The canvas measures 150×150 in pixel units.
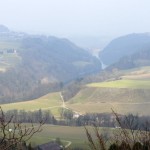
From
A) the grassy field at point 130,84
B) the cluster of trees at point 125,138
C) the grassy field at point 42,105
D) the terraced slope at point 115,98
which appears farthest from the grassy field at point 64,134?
the cluster of trees at point 125,138

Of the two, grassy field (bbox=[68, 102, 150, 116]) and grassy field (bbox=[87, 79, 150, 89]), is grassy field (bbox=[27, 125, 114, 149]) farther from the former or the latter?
grassy field (bbox=[87, 79, 150, 89])

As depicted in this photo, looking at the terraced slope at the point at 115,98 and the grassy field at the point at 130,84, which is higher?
the grassy field at the point at 130,84

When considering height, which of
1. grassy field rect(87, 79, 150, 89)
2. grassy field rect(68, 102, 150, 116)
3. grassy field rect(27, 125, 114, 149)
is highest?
grassy field rect(87, 79, 150, 89)

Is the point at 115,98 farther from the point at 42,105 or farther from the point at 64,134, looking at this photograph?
the point at 64,134

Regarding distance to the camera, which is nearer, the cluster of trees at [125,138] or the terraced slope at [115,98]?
the cluster of trees at [125,138]

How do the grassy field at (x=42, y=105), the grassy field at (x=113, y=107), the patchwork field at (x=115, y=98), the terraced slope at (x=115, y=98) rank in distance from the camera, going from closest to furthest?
the grassy field at (x=113, y=107)
the patchwork field at (x=115, y=98)
the terraced slope at (x=115, y=98)
the grassy field at (x=42, y=105)

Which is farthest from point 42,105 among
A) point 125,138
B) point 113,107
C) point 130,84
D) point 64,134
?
point 125,138

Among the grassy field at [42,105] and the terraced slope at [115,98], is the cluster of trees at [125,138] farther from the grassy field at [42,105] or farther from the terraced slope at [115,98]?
the grassy field at [42,105]

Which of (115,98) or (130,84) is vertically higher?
(130,84)

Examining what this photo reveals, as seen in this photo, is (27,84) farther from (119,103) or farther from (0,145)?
(0,145)

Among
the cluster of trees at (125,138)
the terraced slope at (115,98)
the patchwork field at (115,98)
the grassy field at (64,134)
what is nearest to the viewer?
the cluster of trees at (125,138)

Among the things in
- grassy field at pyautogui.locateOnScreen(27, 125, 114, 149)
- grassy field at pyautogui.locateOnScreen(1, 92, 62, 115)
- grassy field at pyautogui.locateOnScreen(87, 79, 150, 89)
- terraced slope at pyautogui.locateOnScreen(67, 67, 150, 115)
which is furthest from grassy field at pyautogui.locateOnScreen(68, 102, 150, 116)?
grassy field at pyautogui.locateOnScreen(27, 125, 114, 149)
